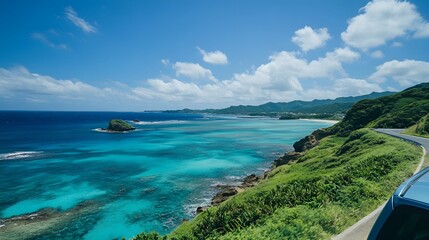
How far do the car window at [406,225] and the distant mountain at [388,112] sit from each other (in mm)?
69029

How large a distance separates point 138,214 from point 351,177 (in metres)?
22.5

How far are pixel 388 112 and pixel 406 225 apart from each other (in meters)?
89.7

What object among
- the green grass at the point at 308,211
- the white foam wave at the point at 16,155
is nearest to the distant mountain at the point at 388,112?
the green grass at the point at 308,211

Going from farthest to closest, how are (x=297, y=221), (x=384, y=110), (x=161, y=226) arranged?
(x=384, y=110) → (x=161, y=226) → (x=297, y=221)

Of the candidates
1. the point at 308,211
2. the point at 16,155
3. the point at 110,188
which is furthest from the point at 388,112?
the point at 16,155

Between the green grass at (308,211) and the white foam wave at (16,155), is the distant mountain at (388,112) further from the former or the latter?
the white foam wave at (16,155)

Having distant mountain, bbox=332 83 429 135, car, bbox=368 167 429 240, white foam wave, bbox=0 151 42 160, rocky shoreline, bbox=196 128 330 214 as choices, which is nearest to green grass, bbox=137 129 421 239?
car, bbox=368 167 429 240

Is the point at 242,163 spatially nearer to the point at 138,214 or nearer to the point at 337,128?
the point at 138,214

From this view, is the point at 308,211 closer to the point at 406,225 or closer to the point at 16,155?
the point at 406,225

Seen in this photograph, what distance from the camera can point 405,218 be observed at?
11.7 feet

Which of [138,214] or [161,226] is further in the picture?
[138,214]

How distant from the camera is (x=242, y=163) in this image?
5372 centimetres

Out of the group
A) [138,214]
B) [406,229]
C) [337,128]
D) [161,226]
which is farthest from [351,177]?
[337,128]

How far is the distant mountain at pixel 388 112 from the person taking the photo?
63.3m
